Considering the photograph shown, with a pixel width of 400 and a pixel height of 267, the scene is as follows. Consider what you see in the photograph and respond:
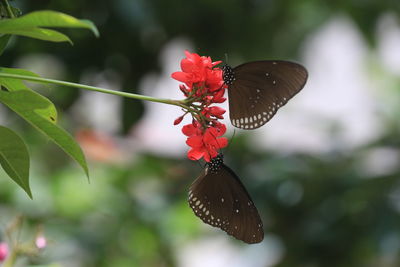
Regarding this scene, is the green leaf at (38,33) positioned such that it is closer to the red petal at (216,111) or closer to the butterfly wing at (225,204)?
the red petal at (216,111)

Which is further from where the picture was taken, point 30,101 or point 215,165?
point 215,165

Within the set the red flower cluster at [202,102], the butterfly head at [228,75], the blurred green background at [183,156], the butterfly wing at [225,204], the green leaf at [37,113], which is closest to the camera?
the green leaf at [37,113]

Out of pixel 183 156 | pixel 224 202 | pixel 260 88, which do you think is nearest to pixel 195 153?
pixel 260 88

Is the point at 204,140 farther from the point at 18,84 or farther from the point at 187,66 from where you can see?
the point at 18,84

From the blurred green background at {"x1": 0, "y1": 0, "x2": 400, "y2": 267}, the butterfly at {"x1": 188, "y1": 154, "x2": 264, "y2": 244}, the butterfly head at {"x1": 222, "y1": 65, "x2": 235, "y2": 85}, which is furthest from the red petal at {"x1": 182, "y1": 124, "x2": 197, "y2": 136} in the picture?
the blurred green background at {"x1": 0, "y1": 0, "x2": 400, "y2": 267}

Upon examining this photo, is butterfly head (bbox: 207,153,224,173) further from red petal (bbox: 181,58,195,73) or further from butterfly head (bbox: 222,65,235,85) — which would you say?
red petal (bbox: 181,58,195,73)

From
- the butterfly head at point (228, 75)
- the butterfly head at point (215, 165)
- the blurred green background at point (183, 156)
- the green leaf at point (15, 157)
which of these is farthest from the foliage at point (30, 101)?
the blurred green background at point (183, 156)
